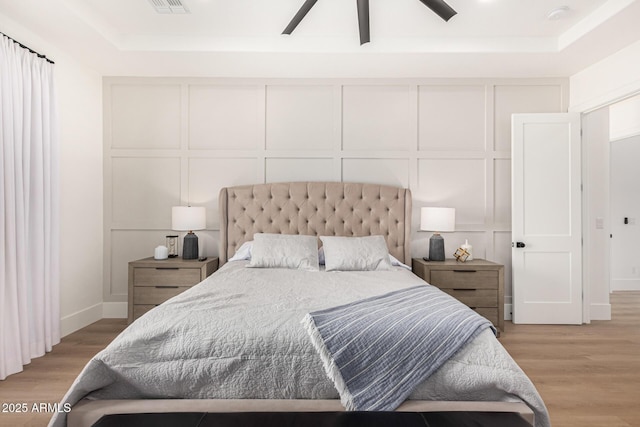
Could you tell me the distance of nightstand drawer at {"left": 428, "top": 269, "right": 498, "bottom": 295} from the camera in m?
3.48

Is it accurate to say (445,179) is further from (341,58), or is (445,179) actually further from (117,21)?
(117,21)

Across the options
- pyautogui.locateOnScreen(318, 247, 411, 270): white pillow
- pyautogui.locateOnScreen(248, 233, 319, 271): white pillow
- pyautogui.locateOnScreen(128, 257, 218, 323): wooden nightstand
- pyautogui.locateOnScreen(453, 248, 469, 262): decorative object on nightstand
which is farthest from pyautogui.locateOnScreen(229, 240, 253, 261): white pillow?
pyautogui.locateOnScreen(453, 248, 469, 262): decorative object on nightstand

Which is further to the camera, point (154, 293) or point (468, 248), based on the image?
point (468, 248)

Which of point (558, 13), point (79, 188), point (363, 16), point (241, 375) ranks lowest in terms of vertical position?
point (241, 375)

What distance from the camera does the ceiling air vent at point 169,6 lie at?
276cm

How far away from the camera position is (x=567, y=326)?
3.70 metres

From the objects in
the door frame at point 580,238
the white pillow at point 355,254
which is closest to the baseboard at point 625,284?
the door frame at point 580,238

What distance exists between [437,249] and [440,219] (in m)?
0.32

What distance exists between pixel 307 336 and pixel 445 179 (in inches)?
115

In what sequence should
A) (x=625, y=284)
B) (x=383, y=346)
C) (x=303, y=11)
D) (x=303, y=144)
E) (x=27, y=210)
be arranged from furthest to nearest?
(x=625, y=284) → (x=303, y=144) → (x=27, y=210) → (x=303, y=11) → (x=383, y=346)

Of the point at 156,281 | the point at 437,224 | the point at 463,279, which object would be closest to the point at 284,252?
the point at 156,281

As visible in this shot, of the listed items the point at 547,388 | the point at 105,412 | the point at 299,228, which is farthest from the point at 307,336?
the point at 299,228

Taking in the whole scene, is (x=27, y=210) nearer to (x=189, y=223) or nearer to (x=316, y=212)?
(x=189, y=223)

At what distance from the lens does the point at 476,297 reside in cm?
348
